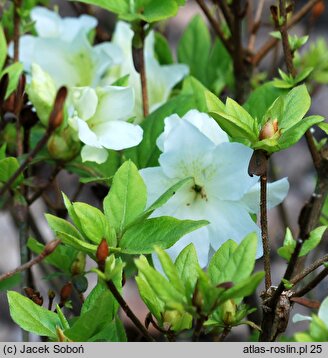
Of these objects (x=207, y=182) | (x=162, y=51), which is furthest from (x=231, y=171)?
(x=162, y=51)

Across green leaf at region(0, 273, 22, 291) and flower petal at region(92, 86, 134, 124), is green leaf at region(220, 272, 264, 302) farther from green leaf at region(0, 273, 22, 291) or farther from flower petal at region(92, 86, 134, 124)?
green leaf at region(0, 273, 22, 291)

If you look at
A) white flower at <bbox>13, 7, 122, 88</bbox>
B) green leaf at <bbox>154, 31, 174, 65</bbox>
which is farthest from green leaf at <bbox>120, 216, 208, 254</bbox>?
green leaf at <bbox>154, 31, 174, 65</bbox>

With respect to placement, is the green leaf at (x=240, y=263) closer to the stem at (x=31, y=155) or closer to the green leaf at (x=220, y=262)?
the green leaf at (x=220, y=262)

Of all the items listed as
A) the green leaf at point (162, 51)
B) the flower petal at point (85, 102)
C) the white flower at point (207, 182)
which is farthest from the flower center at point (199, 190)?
the green leaf at point (162, 51)

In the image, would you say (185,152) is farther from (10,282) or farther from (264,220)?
(10,282)

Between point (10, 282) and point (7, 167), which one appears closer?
point (7, 167)
